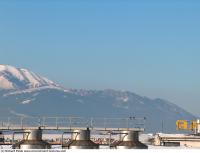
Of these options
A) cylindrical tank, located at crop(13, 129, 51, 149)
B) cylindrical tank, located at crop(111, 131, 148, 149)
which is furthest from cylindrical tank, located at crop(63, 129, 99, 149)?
cylindrical tank, located at crop(111, 131, 148, 149)

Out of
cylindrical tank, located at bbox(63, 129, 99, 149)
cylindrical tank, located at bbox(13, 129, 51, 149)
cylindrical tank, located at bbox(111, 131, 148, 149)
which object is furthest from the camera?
cylindrical tank, located at bbox(111, 131, 148, 149)

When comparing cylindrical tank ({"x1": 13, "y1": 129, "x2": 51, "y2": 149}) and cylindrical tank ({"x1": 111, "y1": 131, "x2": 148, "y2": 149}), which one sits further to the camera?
cylindrical tank ({"x1": 111, "y1": 131, "x2": 148, "y2": 149})

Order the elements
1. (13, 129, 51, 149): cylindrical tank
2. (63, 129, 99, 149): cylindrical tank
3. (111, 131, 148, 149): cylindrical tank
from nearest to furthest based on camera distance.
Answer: (13, 129, 51, 149): cylindrical tank → (63, 129, 99, 149): cylindrical tank → (111, 131, 148, 149): cylindrical tank

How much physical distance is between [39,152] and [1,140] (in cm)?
7486

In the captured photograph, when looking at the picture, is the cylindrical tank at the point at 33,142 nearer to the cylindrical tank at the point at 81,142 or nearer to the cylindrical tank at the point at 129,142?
the cylindrical tank at the point at 81,142

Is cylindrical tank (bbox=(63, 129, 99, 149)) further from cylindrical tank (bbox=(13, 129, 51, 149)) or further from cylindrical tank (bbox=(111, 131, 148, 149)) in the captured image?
cylindrical tank (bbox=(111, 131, 148, 149))

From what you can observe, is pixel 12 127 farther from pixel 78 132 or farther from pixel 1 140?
pixel 1 140

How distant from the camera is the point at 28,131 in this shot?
133 m

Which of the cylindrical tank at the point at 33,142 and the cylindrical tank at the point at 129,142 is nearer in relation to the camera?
the cylindrical tank at the point at 33,142

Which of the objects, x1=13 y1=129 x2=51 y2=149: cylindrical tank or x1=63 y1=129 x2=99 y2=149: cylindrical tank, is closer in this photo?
x1=13 y1=129 x2=51 y2=149: cylindrical tank

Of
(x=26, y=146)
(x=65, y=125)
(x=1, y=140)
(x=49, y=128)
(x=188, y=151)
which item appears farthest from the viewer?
(x=1, y=140)

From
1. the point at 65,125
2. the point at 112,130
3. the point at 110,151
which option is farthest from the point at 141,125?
the point at 110,151

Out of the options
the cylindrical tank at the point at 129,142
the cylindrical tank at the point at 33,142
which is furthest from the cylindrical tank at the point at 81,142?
the cylindrical tank at the point at 129,142

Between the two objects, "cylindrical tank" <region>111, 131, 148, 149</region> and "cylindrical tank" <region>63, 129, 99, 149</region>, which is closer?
"cylindrical tank" <region>63, 129, 99, 149</region>
